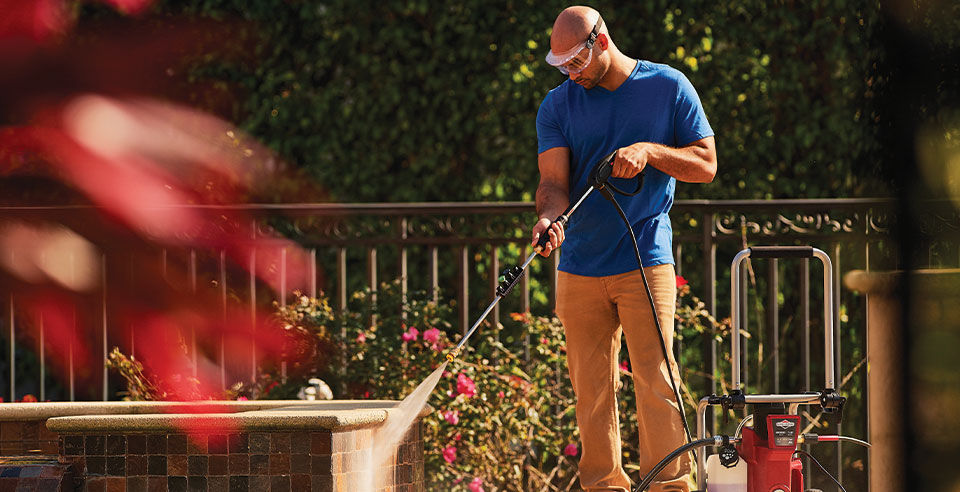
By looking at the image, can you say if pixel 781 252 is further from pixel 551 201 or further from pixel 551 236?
pixel 551 201

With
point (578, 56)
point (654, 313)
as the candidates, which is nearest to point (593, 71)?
point (578, 56)

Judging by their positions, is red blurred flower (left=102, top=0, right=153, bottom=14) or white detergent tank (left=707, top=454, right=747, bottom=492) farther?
red blurred flower (left=102, top=0, right=153, bottom=14)

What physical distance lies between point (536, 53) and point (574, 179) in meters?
2.78

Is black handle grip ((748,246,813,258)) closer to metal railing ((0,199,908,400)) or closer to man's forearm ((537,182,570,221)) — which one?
man's forearm ((537,182,570,221))

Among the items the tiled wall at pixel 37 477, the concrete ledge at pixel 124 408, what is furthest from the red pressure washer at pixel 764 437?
the tiled wall at pixel 37 477

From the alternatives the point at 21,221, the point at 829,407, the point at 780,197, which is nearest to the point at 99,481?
the point at 829,407

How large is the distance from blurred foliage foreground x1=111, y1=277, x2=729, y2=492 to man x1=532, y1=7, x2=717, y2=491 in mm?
1295

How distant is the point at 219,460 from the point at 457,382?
70.3 inches

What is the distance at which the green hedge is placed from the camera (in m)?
6.09

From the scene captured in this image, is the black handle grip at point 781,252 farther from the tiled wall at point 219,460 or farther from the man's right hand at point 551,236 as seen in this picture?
the tiled wall at point 219,460

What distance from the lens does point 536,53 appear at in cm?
623

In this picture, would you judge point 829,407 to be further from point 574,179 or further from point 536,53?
point 536,53

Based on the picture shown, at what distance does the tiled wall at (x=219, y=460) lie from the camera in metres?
3.16

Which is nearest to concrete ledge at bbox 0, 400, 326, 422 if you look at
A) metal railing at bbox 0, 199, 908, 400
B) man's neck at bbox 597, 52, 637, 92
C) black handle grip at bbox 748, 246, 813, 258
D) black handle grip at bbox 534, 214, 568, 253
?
black handle grip at bbox 534, 214, 568, 253
